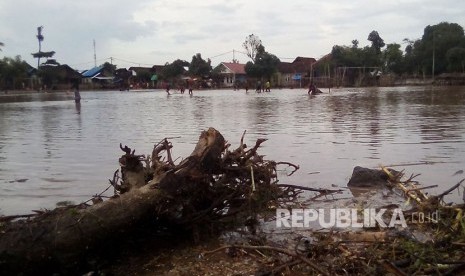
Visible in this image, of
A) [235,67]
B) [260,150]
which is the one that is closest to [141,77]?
[235,67]

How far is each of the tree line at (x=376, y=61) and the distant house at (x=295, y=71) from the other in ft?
14.6

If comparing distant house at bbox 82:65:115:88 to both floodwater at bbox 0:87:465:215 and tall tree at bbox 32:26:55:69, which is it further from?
floodwater at bbox 0:87:465:215

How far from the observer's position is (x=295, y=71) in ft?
271

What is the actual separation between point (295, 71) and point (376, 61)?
1747 cm

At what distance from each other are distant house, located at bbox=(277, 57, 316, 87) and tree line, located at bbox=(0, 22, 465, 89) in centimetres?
446

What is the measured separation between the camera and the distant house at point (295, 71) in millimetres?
77625

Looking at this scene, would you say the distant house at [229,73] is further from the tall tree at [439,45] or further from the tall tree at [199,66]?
the tall tree at [439,45]

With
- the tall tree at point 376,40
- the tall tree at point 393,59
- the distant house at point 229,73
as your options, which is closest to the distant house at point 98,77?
the distant house at point 229,73

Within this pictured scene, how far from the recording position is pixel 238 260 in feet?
12.6

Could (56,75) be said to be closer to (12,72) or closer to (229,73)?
(12,72)

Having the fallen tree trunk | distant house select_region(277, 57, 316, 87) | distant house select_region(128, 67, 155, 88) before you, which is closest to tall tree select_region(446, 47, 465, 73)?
distant house select_region(277, 57, 316, 87)

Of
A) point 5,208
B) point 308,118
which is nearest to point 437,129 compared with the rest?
point 308,118

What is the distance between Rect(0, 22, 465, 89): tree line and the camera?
61.9 meters

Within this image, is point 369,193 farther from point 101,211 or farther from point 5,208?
point 5,208
